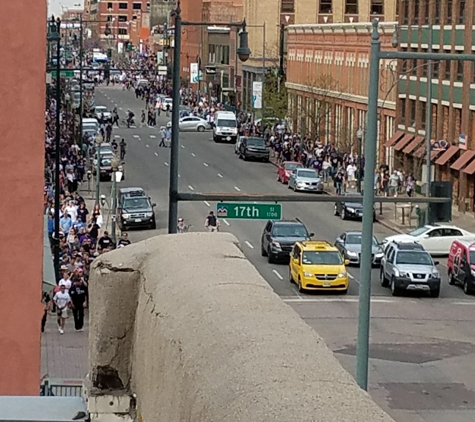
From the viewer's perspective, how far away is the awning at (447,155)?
51.8 m

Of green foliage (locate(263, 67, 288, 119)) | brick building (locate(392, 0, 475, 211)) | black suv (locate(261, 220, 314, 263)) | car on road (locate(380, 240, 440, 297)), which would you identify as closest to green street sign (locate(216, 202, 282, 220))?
car on road (locate(380, 240, 440, 297))

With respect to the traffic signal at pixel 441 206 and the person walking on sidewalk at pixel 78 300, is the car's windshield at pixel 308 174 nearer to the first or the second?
the person walking on sidewalk at pixel 78 300

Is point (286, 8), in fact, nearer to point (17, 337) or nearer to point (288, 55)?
point (288, 55)

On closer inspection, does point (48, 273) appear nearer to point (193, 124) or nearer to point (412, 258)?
point (412, 258)

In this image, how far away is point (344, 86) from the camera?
224 feet

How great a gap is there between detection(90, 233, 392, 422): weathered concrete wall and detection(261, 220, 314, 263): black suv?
3210 cm

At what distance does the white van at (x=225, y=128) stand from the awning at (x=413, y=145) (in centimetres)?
2605

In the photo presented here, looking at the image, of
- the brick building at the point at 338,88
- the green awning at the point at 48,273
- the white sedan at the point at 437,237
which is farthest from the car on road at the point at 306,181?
the green awning at the point at 48,273

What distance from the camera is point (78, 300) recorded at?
26.8 meters

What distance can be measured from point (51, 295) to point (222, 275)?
23076 millimetres

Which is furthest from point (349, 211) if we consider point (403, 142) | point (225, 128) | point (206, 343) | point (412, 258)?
point (206, 343)

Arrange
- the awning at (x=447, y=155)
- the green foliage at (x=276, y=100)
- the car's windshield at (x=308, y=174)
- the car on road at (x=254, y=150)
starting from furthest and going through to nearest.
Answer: the green foliage at (x=276, y=100)
the car on road at (x=254, y=150)
the car's windshield at (x=308, y=174)
the awning at (x=447, y=155)

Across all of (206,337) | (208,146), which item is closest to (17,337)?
(206,337)

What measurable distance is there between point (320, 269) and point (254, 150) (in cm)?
3547
